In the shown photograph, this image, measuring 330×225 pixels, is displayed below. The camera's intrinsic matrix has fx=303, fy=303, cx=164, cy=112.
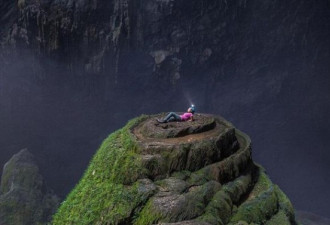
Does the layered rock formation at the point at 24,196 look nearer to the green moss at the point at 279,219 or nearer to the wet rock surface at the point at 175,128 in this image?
the wet rock surface at the point at 175,128

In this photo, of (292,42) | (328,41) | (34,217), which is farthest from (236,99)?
(34,217)

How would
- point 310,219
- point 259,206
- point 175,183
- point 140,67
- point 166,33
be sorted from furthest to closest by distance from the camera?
1. point 140,67
2. point 166,33
3. point 310,219
4. point 259,206
5. point 175,183

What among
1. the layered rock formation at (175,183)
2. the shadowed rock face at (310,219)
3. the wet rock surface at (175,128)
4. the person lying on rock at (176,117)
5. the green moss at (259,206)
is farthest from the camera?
the shadowed rock face at (310,219)

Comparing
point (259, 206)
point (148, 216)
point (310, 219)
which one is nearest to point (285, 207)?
point (259, 206)

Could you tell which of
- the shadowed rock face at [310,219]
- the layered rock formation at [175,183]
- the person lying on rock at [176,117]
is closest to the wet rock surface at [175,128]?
the layered rock formation at [175,183]

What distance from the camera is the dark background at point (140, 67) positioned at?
34219mm

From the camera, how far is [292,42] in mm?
39719

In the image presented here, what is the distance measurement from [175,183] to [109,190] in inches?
94.8

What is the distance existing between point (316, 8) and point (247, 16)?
895 cm

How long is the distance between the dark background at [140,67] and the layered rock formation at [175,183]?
23.4 meters

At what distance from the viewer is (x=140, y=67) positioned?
37.2 metres

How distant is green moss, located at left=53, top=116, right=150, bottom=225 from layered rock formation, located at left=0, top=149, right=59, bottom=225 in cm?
1425

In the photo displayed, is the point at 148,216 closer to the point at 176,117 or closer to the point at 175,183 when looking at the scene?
the point at 175,183

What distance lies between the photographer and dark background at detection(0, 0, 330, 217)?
3422cm
